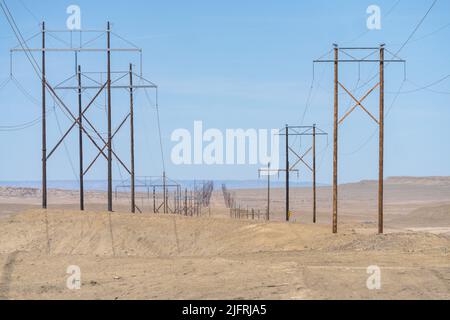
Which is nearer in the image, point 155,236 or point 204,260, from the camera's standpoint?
point 204,260

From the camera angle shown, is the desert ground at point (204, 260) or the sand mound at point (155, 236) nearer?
the desert ground at point (204, 260)

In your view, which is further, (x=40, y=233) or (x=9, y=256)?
(x=40, y=233)

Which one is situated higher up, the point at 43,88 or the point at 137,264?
the point at 43,88

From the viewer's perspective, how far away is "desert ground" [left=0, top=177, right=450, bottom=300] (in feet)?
53.8

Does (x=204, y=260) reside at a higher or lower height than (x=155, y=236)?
higher

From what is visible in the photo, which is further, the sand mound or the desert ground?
the sand mound

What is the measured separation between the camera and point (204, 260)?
22.3 meters

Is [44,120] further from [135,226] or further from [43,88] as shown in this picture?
Answer: [135,226]

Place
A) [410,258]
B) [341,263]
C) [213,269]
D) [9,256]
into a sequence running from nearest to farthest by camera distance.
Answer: [213,269] → [341,263] → [410,258] → [9,256]

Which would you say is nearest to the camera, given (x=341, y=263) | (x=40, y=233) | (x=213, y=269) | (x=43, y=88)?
(x=213, y=269)

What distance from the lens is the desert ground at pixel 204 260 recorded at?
16.4m

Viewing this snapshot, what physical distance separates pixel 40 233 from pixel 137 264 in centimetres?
1423
